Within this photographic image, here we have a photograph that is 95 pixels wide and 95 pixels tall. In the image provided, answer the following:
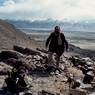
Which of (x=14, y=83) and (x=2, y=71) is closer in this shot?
(x=14, y=83)

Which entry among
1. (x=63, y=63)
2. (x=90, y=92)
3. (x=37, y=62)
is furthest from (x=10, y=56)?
(x=90, y=92)

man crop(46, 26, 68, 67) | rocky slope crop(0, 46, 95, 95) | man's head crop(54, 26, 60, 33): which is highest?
man's head crop(54, 26, 60, 33)

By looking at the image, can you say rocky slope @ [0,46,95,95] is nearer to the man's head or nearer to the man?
the man

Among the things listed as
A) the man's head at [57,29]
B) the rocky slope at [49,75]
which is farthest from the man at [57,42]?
the rocky slope at [49,75]

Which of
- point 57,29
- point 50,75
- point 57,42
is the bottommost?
point 50,75

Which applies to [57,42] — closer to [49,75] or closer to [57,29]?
[57,29]

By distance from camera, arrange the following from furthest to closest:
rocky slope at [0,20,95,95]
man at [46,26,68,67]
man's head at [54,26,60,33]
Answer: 1. man at [46,26,68,67]
2. man's head at [54,26,60,33]
3. rocky slope at [0,20,95,95]

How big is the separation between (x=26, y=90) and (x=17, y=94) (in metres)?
0.61

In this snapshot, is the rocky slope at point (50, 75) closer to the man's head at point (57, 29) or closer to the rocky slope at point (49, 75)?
the rocky slope at point (49, 75)

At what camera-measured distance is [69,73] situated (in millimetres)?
20234

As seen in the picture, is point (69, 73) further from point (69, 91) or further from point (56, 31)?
point (69, 91)

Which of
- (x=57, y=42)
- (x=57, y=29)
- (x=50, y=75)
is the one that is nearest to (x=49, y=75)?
(x=50, y=75)

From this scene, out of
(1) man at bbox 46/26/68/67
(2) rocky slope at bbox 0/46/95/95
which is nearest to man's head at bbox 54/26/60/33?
(1) man at bbox 46/26/68/67

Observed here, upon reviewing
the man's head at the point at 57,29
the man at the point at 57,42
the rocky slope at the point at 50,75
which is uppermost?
the man's head at the point at 57,29
